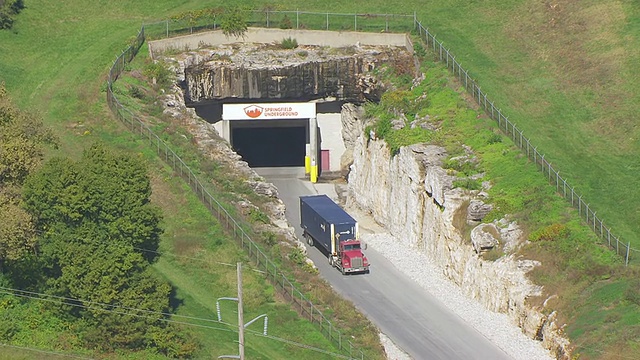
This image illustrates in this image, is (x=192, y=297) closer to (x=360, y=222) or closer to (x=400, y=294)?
(x=400, y=294)

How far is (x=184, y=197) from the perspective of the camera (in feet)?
284

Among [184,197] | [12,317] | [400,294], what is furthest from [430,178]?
[12,317]

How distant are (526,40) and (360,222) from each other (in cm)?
2412

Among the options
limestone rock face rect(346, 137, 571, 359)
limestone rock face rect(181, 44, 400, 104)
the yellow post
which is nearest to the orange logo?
limestone rock face rect(181, 44, 400, 104)

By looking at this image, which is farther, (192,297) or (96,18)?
(96,18)

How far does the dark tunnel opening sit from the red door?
3.18 meters

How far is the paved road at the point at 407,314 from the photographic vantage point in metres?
76.6

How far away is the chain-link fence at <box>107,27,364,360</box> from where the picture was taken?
7325 cm

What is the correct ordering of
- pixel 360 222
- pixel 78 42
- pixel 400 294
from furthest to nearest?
pixel 78 42
pixel 360 222
pixel 400 294

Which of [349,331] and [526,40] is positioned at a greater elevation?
[526,40]

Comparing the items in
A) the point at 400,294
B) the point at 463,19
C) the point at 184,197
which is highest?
the point at 463,19

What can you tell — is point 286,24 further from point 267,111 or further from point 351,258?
point 351,258

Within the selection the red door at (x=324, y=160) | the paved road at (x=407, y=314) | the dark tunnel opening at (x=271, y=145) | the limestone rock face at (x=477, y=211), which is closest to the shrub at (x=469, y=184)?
the limestone rock face at (x=477, y=211)

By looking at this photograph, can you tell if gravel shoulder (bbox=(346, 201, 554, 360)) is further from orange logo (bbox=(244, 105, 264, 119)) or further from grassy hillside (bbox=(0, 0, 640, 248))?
orange logo (bbox=(244, 105, 264, 119))
